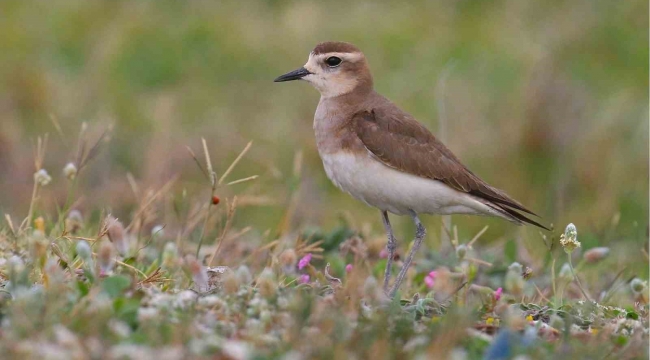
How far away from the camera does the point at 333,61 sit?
679 centimetres

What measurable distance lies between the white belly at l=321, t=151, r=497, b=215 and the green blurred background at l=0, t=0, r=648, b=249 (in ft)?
7.55

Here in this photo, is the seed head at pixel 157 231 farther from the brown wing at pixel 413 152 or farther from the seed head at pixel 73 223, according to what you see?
the brown wing at pixel 413 152

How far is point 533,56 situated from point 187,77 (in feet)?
13.2

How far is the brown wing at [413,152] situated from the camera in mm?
6094

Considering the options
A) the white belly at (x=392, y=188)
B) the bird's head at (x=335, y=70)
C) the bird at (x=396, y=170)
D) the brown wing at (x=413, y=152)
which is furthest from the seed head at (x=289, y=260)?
the bird's head at (x=335, y=70)

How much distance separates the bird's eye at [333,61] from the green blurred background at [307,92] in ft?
7.44

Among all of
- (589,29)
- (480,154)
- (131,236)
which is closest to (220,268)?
(131,236)

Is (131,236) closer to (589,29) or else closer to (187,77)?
(187,77)

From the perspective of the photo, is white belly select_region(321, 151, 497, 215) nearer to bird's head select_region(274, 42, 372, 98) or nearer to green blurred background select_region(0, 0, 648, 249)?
bird's head select_region(274, 42, 372, 98)

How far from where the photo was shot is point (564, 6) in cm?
1376

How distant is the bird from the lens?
238 inches

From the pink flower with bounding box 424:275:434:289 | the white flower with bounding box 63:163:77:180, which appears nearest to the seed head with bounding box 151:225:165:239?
the white flower with bounding box 63:163:77:180

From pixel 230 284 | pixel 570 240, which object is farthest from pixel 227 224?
pixel 570 240

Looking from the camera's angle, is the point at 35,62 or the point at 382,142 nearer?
the point at 382,142
